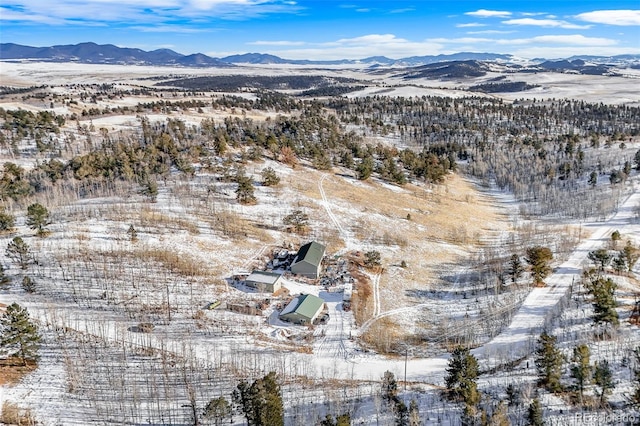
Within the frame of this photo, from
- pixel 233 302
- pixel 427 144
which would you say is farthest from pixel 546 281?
pixel 427 144

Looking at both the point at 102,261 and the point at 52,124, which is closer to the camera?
the point at 102,261

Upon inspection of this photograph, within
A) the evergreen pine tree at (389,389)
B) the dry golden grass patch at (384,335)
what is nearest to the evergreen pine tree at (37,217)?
the dry golden grass patch at (384,335)

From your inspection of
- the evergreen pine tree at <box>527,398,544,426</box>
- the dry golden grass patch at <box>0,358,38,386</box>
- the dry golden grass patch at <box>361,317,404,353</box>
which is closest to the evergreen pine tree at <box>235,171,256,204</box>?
the dry golden grass patch at <box>361,317,404,353</box>

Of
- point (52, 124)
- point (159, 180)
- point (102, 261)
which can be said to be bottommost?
point (102, 261)

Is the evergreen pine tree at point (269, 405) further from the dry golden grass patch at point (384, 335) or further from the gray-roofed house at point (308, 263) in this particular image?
the gray-roofed house at point (308, 263)

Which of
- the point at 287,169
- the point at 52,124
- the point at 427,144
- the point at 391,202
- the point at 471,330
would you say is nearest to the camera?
the point at 471,330

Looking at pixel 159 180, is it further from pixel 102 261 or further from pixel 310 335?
pixel 310 335

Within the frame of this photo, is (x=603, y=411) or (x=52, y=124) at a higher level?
(x=52, y=124)

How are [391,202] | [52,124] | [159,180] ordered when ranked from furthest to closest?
[52,124]
[391,202]
[159,180]
